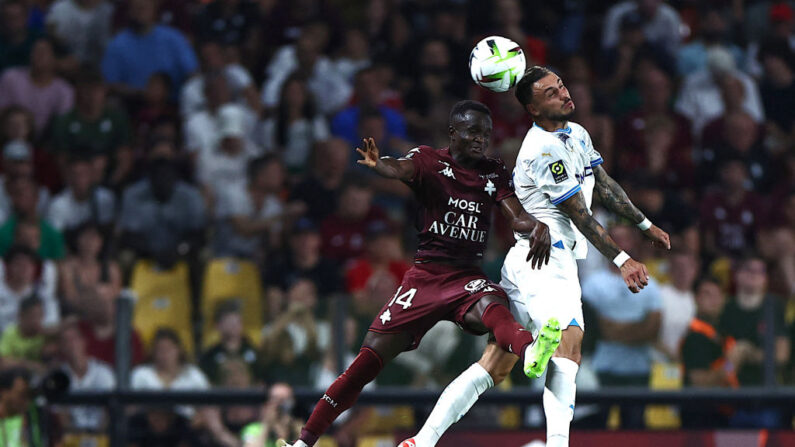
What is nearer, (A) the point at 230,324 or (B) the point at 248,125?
(A) the point at 230,324

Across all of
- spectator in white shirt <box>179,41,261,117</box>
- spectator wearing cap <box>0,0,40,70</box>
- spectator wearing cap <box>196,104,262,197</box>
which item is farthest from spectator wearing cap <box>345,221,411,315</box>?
spectator wearing cap <box>0,0,40,70</box>

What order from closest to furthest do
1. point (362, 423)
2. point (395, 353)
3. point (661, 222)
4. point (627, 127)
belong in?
point (395, 353)
point (362, 423)
point (661, 222)
point (627, 127)

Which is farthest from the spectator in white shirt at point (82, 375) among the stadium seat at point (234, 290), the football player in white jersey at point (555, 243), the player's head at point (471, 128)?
the player's head at point (471, 128)

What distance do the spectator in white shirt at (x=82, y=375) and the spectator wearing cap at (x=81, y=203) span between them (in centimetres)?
184

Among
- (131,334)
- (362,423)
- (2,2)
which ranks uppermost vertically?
(2,2)

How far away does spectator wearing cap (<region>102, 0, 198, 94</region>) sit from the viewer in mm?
14844

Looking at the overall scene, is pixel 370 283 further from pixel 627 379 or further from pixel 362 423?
pixel 627 379

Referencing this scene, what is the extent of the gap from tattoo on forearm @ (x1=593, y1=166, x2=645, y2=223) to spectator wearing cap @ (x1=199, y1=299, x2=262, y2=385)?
14.5 feet

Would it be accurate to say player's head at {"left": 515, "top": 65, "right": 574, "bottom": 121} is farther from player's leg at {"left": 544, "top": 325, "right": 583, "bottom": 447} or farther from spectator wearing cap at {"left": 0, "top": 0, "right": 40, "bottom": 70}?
spectator wearing cap at {"left": 0, "top": 0, "right": 40, "bottom": 70}

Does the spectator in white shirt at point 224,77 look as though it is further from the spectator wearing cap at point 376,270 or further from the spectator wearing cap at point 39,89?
the spectator wearing cap at point 376,270

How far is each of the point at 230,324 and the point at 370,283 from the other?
1.24 metres

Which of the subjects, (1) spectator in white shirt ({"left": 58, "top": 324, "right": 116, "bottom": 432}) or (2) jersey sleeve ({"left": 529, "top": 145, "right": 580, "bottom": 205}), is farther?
(1) spectator in white shirt ({"left": 58, "top": 324, "right": 116, "bottom": 432})

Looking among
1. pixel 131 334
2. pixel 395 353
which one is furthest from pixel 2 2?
pixel 395 353

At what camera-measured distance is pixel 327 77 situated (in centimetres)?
1454
